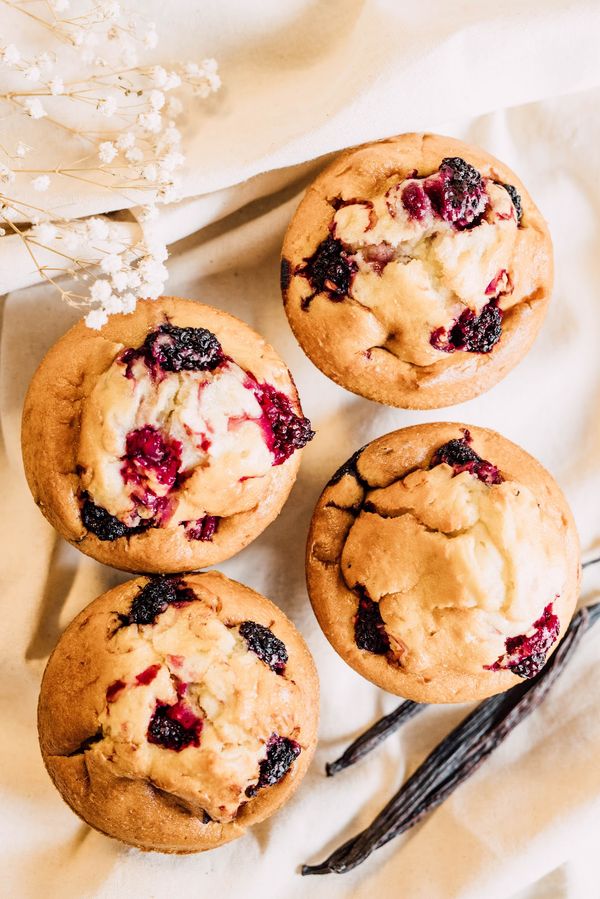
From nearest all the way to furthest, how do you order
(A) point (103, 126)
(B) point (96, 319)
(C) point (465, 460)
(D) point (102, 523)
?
(B) point (96, 319)
(D) point (102, 523)
(C) point (465, 460)
(A) point (103, 126)

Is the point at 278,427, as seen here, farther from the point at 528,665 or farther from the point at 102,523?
the point at 528,665

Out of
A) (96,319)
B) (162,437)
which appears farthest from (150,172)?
(162,437)

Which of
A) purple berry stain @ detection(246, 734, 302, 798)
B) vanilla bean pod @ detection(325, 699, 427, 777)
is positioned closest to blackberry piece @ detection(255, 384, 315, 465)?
purple berry stain @ detection(246, 734, 302, 798)

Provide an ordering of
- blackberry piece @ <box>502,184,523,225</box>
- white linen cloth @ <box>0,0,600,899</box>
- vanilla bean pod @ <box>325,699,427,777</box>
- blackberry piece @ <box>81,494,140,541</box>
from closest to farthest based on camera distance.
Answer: blackberry piece @ <box>81,494,140,541</box>, blackberry piece @ <box>502,184,523,225</box>, white linen cloth @ <box>0,0,600,899</box>, vanilla bean pod @ <box>325,699,427,777</box>

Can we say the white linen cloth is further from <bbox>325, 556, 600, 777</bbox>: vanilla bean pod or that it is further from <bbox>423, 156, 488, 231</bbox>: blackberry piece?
<bbox>423, 156, 488, 231</bbox>: blackberry piece

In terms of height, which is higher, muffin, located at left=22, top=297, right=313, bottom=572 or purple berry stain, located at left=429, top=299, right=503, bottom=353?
purple berry stain, located at left=429, top=299, right=503, bottom=353
